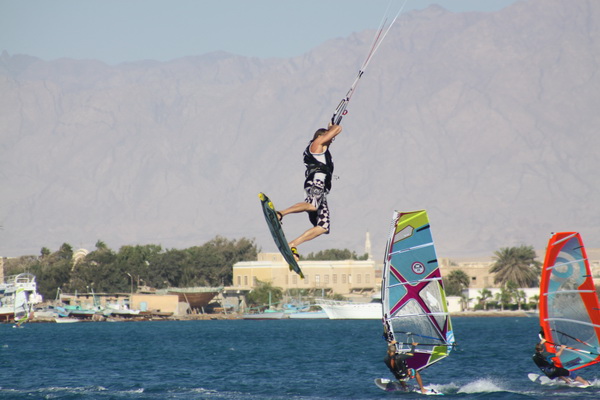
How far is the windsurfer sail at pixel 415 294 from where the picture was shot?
42875mm

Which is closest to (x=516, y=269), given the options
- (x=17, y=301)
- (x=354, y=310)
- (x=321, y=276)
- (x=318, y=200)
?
(x=354, y=310)

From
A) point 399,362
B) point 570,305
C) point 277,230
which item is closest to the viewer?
point 277,230

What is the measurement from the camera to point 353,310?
15012cm

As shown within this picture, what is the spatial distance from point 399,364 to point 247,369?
67.1 ft

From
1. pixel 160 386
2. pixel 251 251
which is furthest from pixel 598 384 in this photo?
pixel 251 251

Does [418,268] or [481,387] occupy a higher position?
[418,268]

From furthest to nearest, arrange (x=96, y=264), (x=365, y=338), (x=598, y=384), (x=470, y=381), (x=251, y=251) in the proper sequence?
(x=251, y=251), (x=96, y=264), (x=365, y=338), (x=470, y=381), (x=598, y=384)

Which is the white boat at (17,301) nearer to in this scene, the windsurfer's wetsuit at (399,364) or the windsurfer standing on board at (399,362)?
the windsurfer standing on board at (399,362)

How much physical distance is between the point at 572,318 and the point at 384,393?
8.45 meters

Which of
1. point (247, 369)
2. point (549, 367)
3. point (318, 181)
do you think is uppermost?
point (318, 181)

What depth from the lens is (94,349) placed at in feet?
280

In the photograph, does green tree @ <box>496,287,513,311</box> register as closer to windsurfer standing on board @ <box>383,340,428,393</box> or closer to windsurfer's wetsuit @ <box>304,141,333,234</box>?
windsurfer standing on board @ <box>383,340,428,393</box>

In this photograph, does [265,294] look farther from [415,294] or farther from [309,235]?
[309,235]

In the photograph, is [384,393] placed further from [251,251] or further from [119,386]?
[251,251]
